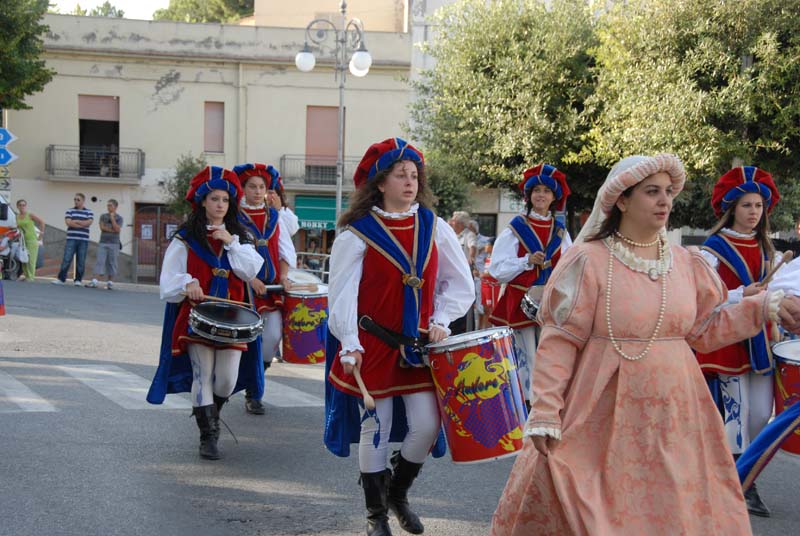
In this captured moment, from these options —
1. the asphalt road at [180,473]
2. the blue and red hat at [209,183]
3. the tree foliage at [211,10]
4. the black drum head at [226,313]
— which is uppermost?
the tree foliage at [211,10]

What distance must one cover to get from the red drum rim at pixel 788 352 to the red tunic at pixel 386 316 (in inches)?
77.5

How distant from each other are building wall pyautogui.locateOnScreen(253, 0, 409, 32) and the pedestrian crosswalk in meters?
30.0

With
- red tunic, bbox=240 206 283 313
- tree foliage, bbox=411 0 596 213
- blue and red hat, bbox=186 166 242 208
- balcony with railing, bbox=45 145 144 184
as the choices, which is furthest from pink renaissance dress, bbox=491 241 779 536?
balcony with railing, bbox=45 145 144 184

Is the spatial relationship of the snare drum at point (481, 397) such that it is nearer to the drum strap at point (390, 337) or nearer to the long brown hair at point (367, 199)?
the drum strap at point (390, 337)

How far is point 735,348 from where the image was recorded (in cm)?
651

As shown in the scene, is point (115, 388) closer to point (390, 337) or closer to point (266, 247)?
point (266, 247)

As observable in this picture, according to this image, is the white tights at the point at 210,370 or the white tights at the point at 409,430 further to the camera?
the white tights at the point at 210,370

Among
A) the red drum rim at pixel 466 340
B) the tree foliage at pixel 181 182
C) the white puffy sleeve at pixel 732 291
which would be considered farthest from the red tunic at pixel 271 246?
the tree foliage at pixel 181 182

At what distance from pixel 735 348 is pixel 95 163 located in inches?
1247

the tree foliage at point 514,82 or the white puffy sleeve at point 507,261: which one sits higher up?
the tree foliage at point 514,82

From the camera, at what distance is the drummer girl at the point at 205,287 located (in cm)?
712

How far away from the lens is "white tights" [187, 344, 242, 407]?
716cm

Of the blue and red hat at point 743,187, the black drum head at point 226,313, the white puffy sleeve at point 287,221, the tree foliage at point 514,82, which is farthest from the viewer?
the tree foliage at point 514,82

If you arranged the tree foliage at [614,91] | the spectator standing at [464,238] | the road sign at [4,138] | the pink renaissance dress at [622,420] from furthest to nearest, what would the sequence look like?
the road sign at [4,138] < the tree foliage at [614,91] < the spectator standing at [464,238] < the pink renaissance dress at [622,420]
